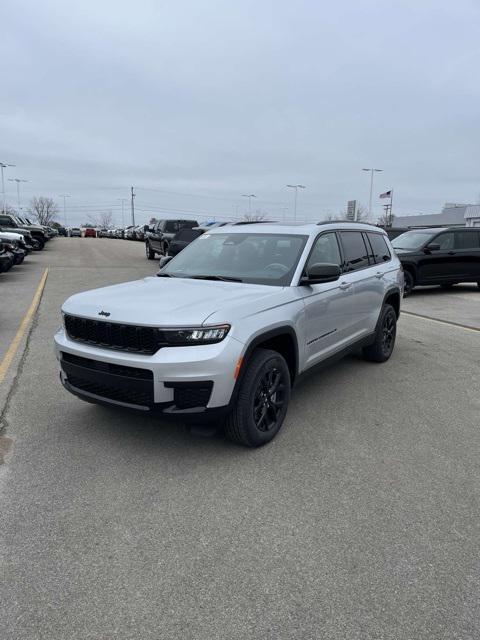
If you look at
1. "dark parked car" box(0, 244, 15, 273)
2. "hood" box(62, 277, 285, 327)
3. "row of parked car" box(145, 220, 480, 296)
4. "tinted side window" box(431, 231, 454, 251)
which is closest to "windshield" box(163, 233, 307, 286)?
"hood" box(62, 277, 285, 327)

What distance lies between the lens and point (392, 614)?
2.27 metres

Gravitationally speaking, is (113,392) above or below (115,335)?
below

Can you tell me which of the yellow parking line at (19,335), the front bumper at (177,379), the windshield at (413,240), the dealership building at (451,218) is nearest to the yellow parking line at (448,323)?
the windshield at (413,240)

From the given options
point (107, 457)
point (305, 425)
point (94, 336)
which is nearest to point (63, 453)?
point (107, 457)

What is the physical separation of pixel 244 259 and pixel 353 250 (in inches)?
62.8

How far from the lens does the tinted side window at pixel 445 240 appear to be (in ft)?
43.9

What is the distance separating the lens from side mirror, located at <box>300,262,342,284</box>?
415cm

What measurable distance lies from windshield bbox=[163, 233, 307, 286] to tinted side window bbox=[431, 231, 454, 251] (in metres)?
9.87

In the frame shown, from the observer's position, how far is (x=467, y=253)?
13.7 metres

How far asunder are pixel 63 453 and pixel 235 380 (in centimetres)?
150

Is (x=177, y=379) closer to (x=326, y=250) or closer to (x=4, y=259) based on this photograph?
(x=326, y=250)

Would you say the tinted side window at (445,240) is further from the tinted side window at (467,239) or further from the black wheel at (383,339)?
the black wheel at (383,339)

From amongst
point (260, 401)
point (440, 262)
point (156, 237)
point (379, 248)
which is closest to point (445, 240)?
point (440, 262)

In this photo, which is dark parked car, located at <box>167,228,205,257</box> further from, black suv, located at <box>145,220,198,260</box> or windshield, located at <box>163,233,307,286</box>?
windshield, located at <box>163,233,307,286</box>
